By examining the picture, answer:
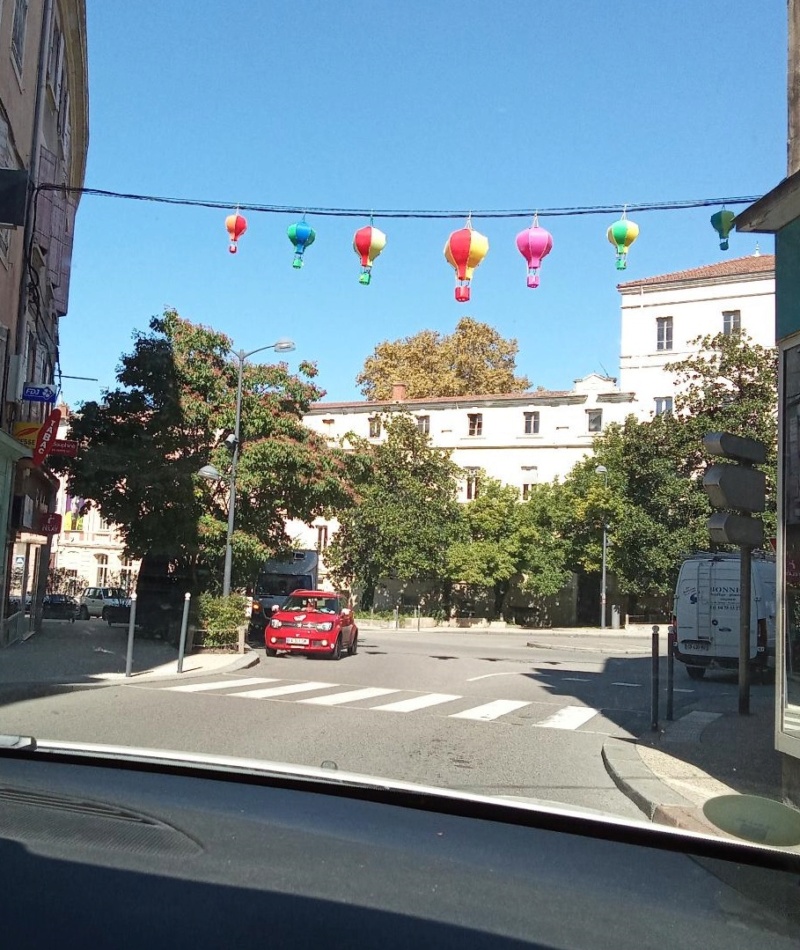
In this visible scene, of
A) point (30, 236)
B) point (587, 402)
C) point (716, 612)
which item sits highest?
point (587, 402)

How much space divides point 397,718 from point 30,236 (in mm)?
13522

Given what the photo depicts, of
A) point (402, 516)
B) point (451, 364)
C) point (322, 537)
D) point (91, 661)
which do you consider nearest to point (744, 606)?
point (91, 661)

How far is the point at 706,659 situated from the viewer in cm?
1867

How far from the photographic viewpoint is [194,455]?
2250 centimetres

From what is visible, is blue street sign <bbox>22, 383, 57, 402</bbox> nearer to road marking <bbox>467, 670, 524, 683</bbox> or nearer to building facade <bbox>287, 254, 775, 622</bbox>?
road marking <bbox>467, 670, 524, 683</bbox>

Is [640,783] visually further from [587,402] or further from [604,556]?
[587,402]

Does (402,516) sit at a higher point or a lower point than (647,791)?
higher

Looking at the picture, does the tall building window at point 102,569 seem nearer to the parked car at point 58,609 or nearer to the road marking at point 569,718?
the parked car at point 58,609

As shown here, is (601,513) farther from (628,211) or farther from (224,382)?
(628,211)

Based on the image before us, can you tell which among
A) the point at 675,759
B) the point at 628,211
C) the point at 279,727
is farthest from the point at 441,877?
the point at 628,211

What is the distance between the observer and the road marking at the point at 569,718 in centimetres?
1158

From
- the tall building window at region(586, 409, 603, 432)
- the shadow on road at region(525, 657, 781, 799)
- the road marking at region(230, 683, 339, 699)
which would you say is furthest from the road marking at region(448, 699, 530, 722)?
the tall building window at region(586, 409, 603, 432)

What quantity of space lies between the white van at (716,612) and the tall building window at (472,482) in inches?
1195

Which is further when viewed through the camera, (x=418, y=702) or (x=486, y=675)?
(x=486, y=675)
